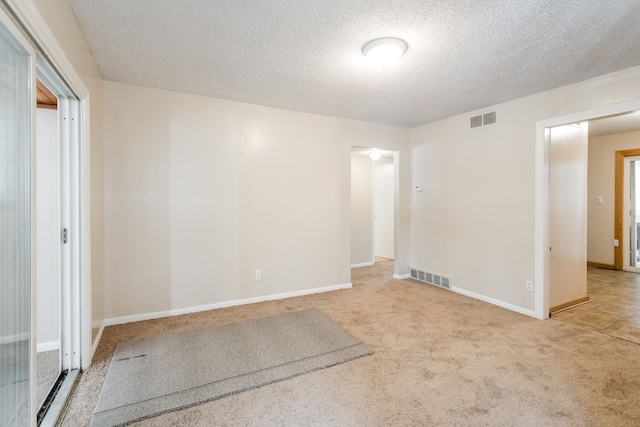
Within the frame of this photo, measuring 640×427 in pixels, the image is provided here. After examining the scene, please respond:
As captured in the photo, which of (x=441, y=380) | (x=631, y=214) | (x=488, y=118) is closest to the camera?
(x=441, y=380)

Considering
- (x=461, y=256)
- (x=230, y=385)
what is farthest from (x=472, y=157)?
(x=230, y=385)

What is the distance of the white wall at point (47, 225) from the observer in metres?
2.47

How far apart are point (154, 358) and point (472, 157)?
4258 mm

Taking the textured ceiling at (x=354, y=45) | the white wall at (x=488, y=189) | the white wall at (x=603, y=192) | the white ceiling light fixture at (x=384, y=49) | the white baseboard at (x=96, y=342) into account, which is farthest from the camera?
the white wall at (x=603, y=192)

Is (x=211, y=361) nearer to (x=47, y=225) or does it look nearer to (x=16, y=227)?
(x=16, y=227)

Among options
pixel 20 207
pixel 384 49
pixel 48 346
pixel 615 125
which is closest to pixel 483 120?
pixel 384 49

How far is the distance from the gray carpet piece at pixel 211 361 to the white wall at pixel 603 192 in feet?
19.9

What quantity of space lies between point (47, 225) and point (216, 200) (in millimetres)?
1510

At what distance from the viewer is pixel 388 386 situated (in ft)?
6.64

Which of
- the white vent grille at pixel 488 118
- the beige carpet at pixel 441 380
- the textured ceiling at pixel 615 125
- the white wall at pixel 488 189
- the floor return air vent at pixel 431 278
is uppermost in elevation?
the textured ceiling at pixel 615 125

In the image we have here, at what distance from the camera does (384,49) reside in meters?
2.21

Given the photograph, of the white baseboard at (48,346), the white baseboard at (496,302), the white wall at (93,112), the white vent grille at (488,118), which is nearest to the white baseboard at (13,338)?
the white wall at (93,112)

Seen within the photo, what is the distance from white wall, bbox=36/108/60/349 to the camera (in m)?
2.47

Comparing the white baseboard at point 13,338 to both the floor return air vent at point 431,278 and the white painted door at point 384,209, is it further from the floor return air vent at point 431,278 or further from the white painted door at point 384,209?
the white painted door at point 384,209
